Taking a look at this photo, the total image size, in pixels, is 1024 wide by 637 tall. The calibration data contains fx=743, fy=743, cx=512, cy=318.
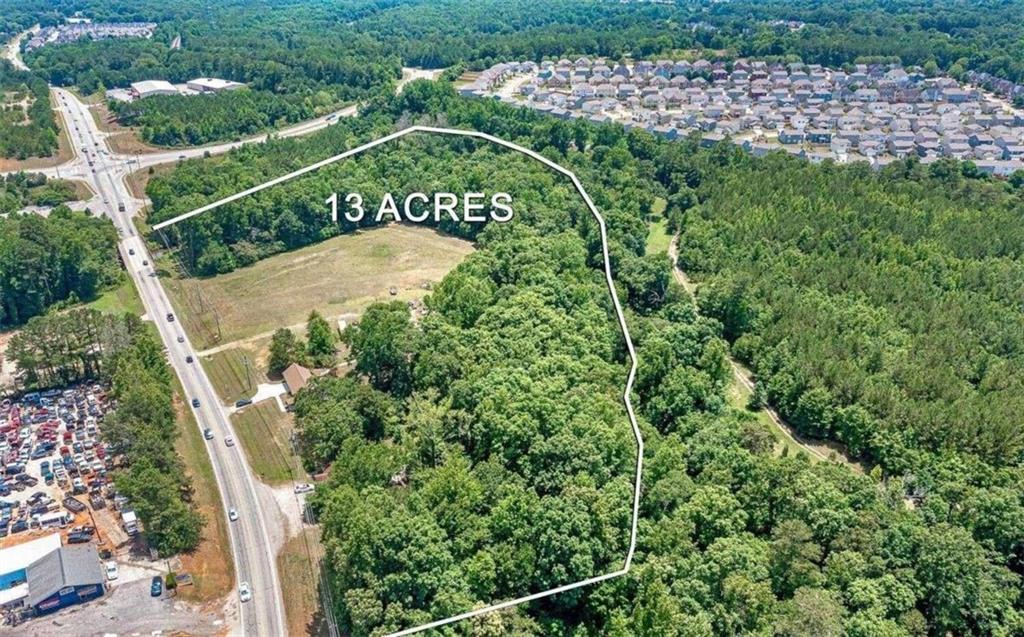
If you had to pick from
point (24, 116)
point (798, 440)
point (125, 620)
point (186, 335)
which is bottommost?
point (798, 440)

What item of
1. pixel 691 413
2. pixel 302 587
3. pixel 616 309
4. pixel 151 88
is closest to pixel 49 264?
pixel 302 587

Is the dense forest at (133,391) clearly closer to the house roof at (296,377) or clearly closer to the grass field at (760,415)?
the house roof at (296,377)

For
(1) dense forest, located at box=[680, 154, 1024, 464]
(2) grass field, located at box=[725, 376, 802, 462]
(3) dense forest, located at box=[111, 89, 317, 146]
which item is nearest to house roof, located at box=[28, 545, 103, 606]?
(2) grass field, located at box=[725, 376, 802, 462]

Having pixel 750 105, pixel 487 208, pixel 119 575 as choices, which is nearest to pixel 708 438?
pixel 119 575

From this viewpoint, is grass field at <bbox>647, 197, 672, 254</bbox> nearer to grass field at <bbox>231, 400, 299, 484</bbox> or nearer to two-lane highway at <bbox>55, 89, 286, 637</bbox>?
grass field at <bbox>231, 400, 299, 484</bbox>

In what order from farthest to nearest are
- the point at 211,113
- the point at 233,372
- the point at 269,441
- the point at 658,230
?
the point at 211,113, the point at 658,230, the point at 233,372, the point at 269,441

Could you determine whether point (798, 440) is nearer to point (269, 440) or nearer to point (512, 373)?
point (512, 373)

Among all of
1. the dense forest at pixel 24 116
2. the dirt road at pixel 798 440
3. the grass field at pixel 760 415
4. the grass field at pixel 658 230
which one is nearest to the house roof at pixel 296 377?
the grass field at pixel 760 415
